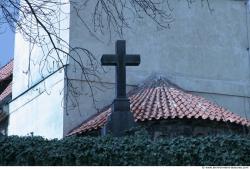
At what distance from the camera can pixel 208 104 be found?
16.1 m

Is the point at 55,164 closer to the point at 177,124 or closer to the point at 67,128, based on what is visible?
the point at 177,124

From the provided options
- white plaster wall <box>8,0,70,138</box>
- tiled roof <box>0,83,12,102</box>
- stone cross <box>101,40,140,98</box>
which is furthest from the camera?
tiled roof <box>0,83,12,102</box>

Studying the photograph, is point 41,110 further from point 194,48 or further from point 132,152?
point 132,152

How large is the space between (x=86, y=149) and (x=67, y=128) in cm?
766

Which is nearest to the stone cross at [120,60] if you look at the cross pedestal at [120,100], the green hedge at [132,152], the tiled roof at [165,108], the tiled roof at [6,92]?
the cross pedestal at [120,100]

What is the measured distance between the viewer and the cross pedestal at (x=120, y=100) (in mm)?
11290

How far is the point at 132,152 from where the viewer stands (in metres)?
9.05

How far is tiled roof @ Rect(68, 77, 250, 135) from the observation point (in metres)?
14.8

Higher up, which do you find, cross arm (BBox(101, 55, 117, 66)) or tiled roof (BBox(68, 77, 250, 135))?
cross arm (BBox(101, 55, 117, 66))

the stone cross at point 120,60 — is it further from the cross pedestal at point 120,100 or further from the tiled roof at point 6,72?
the tiled roof at point 6,72

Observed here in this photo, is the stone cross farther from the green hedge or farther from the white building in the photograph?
the white building

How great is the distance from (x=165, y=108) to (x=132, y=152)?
617 centimetres

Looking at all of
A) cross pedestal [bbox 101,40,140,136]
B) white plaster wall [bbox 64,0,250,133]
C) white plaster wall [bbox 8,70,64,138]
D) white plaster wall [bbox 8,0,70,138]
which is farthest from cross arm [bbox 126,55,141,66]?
white plaster wall [bbox 64,0,250,133]

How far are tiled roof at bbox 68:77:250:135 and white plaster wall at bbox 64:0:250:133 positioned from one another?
1.08 m
